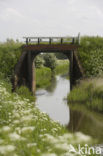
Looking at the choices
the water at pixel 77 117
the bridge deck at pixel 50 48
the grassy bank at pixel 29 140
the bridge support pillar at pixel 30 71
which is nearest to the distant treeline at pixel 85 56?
the bridge deck at pixel 50 48

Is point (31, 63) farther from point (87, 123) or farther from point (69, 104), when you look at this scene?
point (87, 123)

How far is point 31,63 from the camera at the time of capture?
22453 mm

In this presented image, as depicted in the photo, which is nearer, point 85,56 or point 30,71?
point 85,56

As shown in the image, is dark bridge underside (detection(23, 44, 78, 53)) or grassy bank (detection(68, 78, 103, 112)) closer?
grassy bank (detection(68, 78, 103, 112))

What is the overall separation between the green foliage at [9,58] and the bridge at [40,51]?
479mm

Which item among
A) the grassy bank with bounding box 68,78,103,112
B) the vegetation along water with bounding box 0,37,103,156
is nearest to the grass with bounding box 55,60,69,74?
the vegetation along water with bounding box 0,37,103,156

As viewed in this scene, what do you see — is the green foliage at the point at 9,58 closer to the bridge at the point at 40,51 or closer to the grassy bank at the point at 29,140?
the bridge at the point at 40,51

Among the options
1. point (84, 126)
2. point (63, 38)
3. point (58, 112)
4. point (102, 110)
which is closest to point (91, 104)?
point (102, 110)

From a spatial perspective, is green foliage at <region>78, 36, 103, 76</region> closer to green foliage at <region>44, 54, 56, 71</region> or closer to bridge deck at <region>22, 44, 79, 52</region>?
bridge deck at <region>22, 44, 79, 52</region>

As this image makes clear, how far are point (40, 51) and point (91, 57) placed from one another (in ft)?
14.8

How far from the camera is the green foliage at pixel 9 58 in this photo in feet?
72.7

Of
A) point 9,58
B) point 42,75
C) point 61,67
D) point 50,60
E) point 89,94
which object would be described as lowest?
point 61,67

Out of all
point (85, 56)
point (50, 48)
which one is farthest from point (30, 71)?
point (85, 56)

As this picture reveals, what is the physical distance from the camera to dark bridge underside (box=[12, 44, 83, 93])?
68.8 ft
